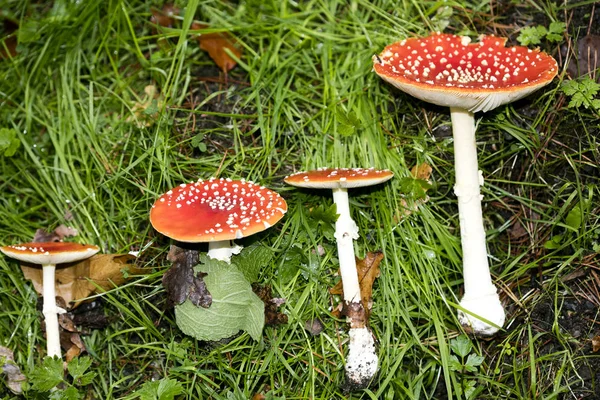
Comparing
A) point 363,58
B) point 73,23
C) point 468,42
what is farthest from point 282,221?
point 73,23

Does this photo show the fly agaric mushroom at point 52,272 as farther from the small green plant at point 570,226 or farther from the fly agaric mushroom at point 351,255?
the small green plant at point 570,226

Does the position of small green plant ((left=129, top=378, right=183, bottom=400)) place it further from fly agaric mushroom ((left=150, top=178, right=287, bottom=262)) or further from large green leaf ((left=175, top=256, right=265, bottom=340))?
fly agaric mushroom ((left=150, top=178, right=287, bottom=262))

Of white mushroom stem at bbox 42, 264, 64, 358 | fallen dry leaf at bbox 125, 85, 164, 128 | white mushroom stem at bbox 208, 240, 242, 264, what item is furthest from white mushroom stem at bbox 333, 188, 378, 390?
white mushroom stem at bbox 42, 264, 64, 358

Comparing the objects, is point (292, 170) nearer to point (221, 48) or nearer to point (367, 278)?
point (367, 278)

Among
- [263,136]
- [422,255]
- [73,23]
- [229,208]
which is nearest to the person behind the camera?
[229,208]

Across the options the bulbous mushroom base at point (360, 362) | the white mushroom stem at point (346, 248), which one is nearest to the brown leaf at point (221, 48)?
the white mushroom stem at point (346, 248)

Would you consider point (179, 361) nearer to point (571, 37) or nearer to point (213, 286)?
point (213, 286)
